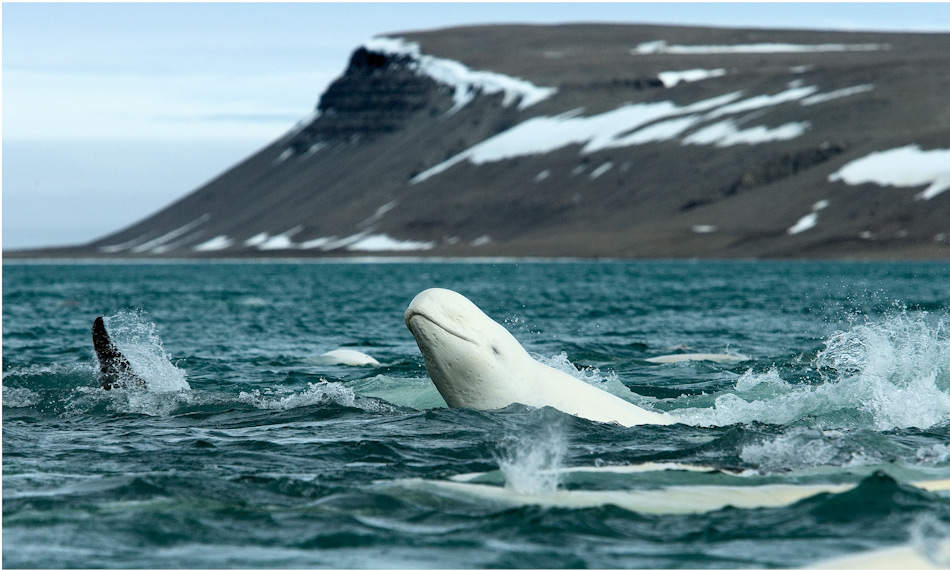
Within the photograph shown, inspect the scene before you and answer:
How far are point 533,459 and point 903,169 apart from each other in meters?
144

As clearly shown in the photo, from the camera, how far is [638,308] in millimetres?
42875

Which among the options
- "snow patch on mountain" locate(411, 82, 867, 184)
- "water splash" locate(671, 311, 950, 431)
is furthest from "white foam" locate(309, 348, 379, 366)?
"snow patch on mountain" locate(411, 82, 867, 184)

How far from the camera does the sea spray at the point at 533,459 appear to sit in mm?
9867

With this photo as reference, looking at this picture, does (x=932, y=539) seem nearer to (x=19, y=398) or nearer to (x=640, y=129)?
(x=19, y=398)

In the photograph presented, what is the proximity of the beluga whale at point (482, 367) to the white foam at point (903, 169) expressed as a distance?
134m

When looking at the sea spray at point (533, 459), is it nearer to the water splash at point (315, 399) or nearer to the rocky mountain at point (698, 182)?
the water splash at point (315, 399)

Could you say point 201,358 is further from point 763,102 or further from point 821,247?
point 763,102

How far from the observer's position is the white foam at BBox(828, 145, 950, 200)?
14100 centimetres

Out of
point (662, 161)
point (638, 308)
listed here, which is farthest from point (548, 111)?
point (638, 308)

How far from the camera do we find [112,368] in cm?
1602

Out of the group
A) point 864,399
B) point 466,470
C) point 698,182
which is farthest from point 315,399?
point 698,182

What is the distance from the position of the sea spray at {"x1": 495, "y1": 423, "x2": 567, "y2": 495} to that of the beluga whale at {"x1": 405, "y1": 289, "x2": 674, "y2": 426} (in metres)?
0.62

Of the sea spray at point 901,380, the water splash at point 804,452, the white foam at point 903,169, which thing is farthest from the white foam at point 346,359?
the white foam at point 903,169

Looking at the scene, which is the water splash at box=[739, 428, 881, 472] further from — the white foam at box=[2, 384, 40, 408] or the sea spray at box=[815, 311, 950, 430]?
the white foam at box=[2, 384, 40, 408]
